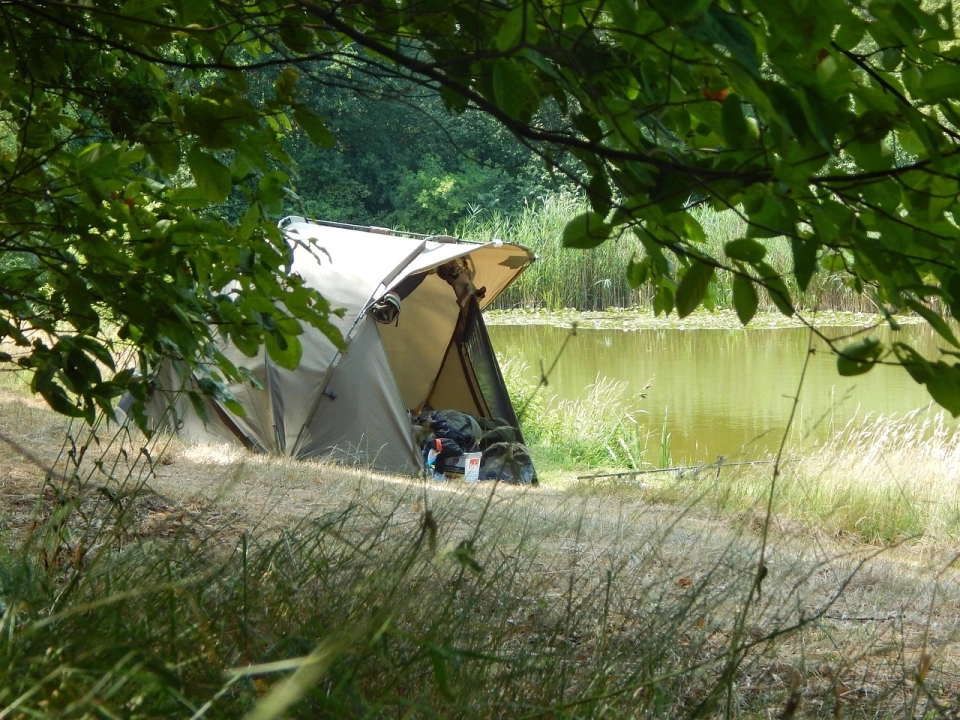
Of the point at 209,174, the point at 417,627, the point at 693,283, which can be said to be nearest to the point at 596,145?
the point at 693,283

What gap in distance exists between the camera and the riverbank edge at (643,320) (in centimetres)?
1794

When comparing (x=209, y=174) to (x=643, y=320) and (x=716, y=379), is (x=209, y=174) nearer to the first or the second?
(x=716, y=379)

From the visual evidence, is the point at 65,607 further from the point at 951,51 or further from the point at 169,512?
the point at 169,512

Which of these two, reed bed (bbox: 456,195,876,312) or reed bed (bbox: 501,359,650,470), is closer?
reed bed (bbox: 501,359,650,470)

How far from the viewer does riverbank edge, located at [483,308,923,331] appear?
17942 mm

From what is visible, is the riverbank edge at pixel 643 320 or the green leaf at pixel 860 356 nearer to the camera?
the green leaf at pixel 860 356

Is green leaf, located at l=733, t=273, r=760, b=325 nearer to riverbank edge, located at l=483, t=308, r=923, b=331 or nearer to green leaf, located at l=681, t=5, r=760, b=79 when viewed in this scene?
green leaf, located at l=681, t=5, r=760, b=79

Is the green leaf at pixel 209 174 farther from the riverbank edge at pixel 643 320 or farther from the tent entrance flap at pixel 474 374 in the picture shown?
the riverbank edge at pixel 643 320

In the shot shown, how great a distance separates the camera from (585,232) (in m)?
1.25

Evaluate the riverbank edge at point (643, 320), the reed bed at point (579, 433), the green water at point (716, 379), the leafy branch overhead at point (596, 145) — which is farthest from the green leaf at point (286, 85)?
the riverbank edge at point (643, 320)

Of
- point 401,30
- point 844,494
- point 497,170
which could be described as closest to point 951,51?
point 401,30

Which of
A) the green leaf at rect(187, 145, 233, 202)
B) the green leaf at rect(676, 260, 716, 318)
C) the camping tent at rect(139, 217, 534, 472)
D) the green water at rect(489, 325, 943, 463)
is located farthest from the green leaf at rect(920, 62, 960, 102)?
the green water at rect(489, 325, 943, 463)

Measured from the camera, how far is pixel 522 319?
1886cm

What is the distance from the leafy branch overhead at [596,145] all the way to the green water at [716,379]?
6.76 m
